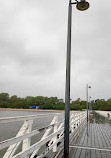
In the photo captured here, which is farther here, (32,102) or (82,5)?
(32,102)

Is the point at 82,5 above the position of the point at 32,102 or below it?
above

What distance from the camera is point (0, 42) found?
134 ft

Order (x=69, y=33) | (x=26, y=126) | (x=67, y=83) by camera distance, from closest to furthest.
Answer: (x=26, y=126) → (x=67, y=83) → (x=69, y=33)

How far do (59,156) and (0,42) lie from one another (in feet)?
137

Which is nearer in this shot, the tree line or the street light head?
the street light head

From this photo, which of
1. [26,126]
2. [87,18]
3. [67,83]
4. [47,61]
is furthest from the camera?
[47,61]

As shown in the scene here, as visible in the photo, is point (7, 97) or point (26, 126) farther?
point (7, 97)

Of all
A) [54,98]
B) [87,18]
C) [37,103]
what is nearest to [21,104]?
[37,103]

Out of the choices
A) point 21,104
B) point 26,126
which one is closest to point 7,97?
point 21,104

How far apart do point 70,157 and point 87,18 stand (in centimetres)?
1414

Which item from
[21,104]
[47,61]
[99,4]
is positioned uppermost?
[47,61]

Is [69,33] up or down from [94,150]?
up

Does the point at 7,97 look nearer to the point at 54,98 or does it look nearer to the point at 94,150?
the point at 54,98

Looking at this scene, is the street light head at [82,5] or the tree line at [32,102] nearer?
the street light head at [82,5]
